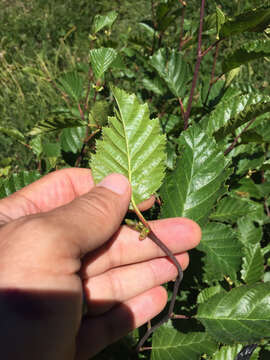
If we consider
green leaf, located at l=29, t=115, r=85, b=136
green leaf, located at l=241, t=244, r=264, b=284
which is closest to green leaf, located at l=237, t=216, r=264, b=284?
green leaf, located at l=241, t=244, r=264, b=284

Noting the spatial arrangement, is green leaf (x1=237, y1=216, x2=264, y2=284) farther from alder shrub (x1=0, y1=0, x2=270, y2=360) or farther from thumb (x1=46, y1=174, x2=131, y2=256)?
thumb (x1=46, y1=174, x2=131, y2=256)

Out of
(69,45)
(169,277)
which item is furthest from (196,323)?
(69,45)

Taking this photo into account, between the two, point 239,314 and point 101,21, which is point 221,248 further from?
point 101,21

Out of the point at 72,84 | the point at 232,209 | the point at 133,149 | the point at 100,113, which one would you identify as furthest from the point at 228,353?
the point at 72,84

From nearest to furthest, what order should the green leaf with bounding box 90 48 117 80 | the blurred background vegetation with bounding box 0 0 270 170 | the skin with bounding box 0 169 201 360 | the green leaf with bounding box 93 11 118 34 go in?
1. the skin with bounding box 0 169 201 360
2. the green leaf with bounding box 90 48 117 80
3. the green leaf with bounding box 93 11 118 34
4. the blurred background vegetation with bounding box 0 0 270 170

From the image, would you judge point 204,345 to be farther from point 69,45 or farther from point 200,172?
point 69,45

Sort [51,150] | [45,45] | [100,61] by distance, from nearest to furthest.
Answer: [100,61] → [51,150] → [45,45]

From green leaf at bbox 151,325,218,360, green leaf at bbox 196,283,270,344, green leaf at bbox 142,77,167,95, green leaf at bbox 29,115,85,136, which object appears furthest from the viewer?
green leaf at bbox 142,77,167,95
